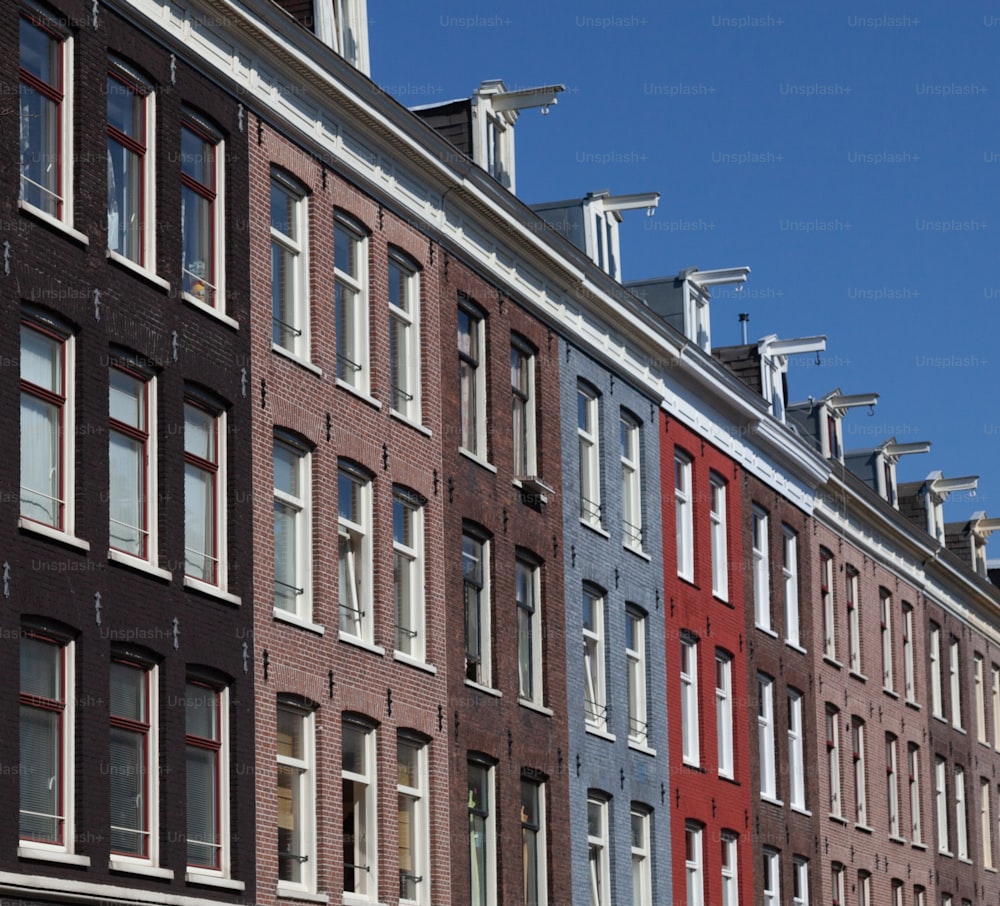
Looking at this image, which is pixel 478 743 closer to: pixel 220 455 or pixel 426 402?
pixel 426 402

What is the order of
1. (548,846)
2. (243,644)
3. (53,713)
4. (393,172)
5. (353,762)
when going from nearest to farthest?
1. (53,713)
2. (243,644)
3. (353,762)
4. (393,172)
5. (548,846)

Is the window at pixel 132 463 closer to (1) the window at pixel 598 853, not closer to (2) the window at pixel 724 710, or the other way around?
(1) the window at pixel 598 853

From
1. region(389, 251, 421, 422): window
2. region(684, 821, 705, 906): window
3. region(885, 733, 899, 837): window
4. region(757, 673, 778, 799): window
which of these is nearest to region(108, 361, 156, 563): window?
region(389, 251, 421, 422): window

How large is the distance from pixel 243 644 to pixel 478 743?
6945mm

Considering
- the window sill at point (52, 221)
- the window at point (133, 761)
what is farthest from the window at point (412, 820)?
the window sill at point (52, 221)

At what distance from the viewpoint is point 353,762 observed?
30125 millimetres

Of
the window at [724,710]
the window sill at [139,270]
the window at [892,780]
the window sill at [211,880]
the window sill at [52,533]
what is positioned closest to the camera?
the window sill at [52,533]

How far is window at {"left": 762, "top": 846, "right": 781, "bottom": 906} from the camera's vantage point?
44.9 m

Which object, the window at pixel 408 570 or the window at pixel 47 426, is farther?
the window at pixel 408 570

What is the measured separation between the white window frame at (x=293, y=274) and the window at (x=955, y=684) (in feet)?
→ 107

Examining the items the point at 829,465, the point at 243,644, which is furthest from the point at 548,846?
the point at 829,465

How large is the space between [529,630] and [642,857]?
572cm

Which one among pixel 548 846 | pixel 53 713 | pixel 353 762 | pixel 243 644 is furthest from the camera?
pixel 548 846

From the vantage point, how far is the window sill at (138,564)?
2462 centimetres
